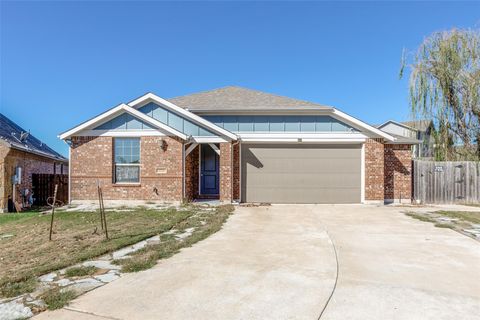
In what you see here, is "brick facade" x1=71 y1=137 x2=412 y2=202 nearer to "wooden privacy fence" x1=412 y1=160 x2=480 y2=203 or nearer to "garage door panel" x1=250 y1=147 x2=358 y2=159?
"garage door panel" x1=250 y1=147 x2=358 y2=159

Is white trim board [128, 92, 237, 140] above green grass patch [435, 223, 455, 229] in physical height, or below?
above

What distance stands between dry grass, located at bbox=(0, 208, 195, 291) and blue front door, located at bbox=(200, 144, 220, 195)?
338cm

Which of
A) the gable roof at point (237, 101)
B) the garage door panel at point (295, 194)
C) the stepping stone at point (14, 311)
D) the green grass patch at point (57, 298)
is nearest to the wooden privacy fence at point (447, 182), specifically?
the garage door panel at point (295, 194)

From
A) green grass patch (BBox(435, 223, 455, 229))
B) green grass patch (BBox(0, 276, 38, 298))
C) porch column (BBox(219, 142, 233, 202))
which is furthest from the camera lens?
porch column (BBox(219, 142, 233, 202))

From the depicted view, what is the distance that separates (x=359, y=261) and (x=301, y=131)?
8.80 meters

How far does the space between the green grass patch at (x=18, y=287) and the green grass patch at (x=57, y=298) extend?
1.08 feet

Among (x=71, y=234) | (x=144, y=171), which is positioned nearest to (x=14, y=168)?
(x=144, y=171)

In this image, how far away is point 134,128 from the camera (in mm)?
12156

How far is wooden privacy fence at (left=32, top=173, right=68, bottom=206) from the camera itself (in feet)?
43.5

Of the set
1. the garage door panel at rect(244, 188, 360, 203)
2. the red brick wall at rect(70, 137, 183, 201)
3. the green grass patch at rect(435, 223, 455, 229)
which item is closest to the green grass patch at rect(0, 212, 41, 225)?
the red brick wall at rect(70, 137, 183, 201)

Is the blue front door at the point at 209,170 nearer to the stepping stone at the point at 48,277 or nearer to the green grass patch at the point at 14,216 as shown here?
the green grass patch at the point at 14,216

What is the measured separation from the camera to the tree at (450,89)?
48.2ft

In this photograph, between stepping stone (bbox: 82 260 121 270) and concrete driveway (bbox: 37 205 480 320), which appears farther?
stepping stone (bbox: 82 260 121 270)

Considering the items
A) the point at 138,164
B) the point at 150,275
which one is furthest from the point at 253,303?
the point at 138,164
